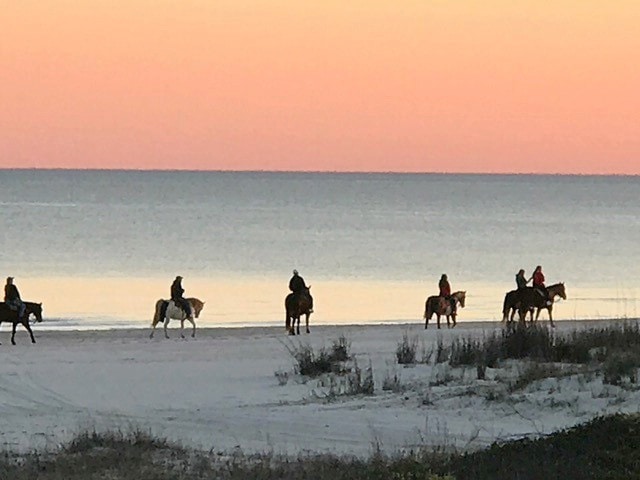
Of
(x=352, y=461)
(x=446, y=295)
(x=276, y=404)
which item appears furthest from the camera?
(x=446, y=295)

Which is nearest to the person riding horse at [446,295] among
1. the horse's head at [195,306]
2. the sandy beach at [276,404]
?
the horse's head at [195,306]

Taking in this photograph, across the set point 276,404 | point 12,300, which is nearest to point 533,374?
point 276,404

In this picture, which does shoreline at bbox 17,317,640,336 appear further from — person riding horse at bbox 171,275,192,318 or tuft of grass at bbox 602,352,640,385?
tuft of grass at bbox 602,352,640,385

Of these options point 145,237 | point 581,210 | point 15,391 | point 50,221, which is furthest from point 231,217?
point 15,391

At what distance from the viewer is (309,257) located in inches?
3113

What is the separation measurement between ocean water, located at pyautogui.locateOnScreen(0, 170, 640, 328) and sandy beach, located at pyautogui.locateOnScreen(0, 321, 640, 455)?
50.7ft

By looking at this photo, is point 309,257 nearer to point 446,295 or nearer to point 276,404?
point 446,295

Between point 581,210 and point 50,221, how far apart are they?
67.4 m

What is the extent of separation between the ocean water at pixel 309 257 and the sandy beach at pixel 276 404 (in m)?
15.5

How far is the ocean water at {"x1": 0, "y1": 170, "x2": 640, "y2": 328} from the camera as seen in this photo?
46406 millimetres

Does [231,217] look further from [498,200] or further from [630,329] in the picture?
[630,329]

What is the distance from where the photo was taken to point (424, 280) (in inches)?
2482

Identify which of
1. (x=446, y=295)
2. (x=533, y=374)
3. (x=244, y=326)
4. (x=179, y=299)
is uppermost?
(x=446, y=295)

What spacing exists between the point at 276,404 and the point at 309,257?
6067 centimetres
